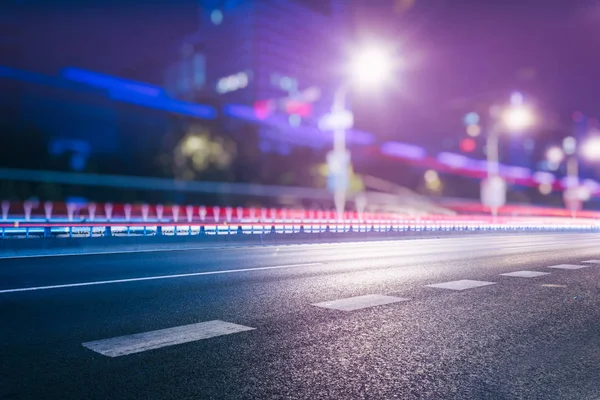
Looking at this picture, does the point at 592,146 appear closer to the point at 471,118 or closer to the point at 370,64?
the point at 370,64

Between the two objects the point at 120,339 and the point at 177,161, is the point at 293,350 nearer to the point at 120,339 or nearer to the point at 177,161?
the point at 120,339

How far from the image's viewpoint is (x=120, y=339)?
5.32 metres

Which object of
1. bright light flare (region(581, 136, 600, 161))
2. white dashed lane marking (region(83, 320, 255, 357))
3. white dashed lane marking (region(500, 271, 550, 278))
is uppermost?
bright light flare (region(581, 136, 600, 161))

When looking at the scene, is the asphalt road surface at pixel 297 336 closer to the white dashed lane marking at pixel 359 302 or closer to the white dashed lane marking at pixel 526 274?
the white dashed lane marking at pixel 359 302

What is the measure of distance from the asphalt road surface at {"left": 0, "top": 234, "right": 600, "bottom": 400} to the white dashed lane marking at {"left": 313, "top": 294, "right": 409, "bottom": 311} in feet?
0.10

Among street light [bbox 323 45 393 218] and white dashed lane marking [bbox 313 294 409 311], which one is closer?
white dashed lane marking [bbox 313 294 409 311]

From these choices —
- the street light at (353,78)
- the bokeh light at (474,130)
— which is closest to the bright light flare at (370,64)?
the street light at (353,78)

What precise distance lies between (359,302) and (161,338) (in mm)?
3172

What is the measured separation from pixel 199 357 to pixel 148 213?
55.9 m

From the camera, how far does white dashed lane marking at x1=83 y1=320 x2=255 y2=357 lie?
4952 mm

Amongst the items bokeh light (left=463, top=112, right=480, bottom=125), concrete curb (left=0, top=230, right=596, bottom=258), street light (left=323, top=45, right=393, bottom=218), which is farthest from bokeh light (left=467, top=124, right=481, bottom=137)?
concrete curb (left=0, top=230, right=596, bottom=258)

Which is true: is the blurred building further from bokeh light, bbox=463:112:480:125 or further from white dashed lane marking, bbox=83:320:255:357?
white dashed lane marking, bbox=83:320:255:357

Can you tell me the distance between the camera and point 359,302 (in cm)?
756

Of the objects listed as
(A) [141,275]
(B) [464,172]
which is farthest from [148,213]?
(B) [464,172]
